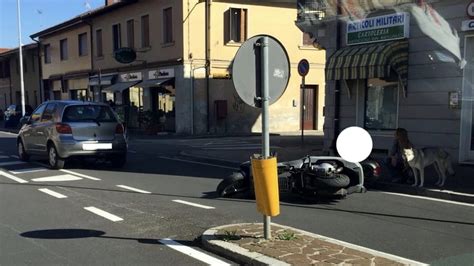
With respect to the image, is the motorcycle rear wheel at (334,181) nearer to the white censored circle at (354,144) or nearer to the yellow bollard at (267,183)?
the white censored circle at (354,144)

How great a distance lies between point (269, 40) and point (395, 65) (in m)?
8.10

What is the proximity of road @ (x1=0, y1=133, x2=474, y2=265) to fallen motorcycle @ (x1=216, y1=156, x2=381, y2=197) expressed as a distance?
236 mm

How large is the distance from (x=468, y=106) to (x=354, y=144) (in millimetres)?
6913

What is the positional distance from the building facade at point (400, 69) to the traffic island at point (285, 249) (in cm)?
755

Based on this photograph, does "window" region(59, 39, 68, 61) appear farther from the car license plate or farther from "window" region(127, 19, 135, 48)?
the car license plate

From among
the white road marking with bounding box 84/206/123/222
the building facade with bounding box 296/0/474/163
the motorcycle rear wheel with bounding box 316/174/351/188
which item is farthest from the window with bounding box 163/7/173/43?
the motorcycle rear wheel with bounding box 316/174/351/188

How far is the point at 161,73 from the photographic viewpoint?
25125 millimetres

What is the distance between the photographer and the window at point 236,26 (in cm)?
2470

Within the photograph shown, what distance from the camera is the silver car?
11.8 metres

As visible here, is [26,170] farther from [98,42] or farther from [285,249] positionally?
[98,42]

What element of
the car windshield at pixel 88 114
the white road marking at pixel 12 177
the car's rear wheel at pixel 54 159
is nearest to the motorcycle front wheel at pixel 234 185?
the white road marking at pixel 12 177

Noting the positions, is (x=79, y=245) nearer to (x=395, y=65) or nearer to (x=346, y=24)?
(x=395, y=65)

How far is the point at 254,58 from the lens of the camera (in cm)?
559

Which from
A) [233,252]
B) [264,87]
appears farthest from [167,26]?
[233,252]
